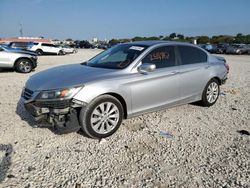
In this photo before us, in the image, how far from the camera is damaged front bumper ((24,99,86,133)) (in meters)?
4.20

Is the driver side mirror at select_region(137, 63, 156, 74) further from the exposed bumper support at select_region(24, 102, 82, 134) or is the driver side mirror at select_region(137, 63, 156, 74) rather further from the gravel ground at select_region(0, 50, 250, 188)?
the exposed bumper support at select_region(24, 102, 82, 134)

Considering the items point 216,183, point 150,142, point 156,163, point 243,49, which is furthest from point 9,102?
point 243,49

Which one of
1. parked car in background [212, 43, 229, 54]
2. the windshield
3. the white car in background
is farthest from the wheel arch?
parked car in background [212, 43, 229, 54]

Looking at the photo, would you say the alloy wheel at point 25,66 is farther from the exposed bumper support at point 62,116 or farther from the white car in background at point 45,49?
the white car in background at point 45,49

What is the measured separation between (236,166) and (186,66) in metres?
2.60

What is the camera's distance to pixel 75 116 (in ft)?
14.0

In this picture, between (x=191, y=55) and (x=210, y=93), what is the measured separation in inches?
43.2

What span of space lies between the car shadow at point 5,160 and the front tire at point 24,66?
9.03m

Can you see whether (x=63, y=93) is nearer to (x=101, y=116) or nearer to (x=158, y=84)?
(x=101, y=116)

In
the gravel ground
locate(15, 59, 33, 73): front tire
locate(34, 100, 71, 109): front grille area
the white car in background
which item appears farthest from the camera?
the white car in background

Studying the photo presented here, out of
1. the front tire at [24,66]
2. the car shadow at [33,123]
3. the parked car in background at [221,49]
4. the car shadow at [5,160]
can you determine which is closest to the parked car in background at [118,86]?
the car shadow at [33,123]

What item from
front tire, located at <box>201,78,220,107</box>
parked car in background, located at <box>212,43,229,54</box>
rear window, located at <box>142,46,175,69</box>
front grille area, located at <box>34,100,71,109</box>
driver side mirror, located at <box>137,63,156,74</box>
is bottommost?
parked car in background, located at <box>212,43,229,54</box>

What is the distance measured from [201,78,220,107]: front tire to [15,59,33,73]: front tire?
925 cm

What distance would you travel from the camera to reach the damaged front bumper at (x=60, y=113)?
4.20 metres
